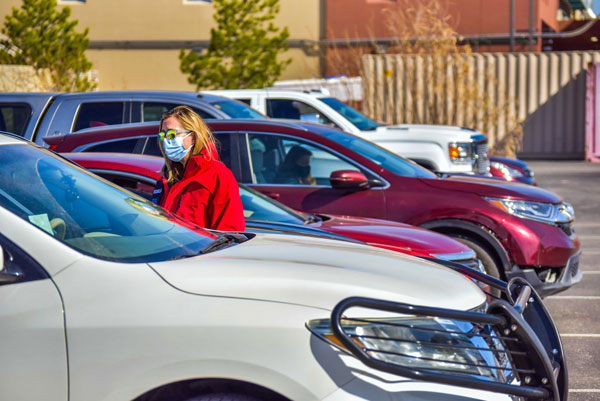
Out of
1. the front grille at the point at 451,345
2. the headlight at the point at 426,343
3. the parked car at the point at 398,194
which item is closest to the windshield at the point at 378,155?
the parked car at the point at 398,194

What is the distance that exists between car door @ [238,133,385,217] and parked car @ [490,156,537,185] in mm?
6180

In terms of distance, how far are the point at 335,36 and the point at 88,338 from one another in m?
28.7

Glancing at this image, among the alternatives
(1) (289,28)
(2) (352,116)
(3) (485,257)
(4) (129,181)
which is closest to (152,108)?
(4) (129,181)

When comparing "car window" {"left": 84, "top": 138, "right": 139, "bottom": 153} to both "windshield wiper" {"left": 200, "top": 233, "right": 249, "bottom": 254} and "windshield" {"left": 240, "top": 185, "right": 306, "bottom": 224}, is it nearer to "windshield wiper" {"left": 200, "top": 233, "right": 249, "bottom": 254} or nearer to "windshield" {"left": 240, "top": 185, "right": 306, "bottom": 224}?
"windshield" {"left": 240, "top": 185, "right": 306, "bottom": 224}

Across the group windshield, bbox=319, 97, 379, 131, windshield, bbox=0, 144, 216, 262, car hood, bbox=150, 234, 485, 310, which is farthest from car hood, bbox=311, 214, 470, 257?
windshield, bbox=319, 97, 379, 131

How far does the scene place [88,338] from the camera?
9.55 feet

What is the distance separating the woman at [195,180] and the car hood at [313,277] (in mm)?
1291

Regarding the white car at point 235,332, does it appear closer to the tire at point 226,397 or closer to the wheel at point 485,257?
the tire at point 226,397

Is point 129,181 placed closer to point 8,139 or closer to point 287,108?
point 8,139

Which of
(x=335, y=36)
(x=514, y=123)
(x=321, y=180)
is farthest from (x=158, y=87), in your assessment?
(x=321, y=180)

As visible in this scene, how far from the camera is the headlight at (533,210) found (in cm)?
765

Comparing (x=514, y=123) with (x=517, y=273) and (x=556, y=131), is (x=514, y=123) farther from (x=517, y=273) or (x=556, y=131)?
(x=517, y=273)

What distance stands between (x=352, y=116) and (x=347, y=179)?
22.2 feet

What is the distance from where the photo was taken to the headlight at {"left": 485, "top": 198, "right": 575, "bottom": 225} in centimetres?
765
